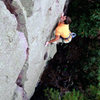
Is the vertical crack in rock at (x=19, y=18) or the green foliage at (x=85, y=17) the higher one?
the vertical crack in rock at (x=19, y=18)

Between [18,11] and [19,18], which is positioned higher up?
[18,11]

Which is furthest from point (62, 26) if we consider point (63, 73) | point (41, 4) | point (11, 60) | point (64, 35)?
point (63, 73)

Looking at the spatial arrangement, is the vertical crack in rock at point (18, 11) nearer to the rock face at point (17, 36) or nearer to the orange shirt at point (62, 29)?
the rock face at point (17, 36)

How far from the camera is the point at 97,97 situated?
3699 millimetres

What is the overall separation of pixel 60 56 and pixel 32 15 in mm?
3155

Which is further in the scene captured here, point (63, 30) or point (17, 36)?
point (63, 30)

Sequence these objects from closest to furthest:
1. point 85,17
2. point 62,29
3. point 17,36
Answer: point 17,36 → point 62,29 → point 85,17

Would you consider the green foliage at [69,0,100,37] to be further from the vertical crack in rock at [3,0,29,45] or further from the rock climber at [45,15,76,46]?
the vertical crack in rock at [3,0,29,45]

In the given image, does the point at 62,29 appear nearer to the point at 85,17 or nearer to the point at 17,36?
the point at 17,36

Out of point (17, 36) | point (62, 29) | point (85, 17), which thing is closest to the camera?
point (17, 36)

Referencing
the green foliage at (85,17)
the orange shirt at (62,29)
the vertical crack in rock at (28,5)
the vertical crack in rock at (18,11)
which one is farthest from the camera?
the green foliage at (85,17)

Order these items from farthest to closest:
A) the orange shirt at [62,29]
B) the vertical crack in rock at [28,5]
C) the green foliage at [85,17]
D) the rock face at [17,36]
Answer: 1. the green foliage at [85,17]
2. the orange shirt at [62,29]
3. the vertical crack in rock at [28,5]
4. the rock face at [17,36]

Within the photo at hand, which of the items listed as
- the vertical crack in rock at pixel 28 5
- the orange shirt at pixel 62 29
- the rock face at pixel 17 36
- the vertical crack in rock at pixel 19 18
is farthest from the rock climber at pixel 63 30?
the vertical crack in rock at pixel 28 5

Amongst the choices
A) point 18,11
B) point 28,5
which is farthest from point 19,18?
point 28,5
